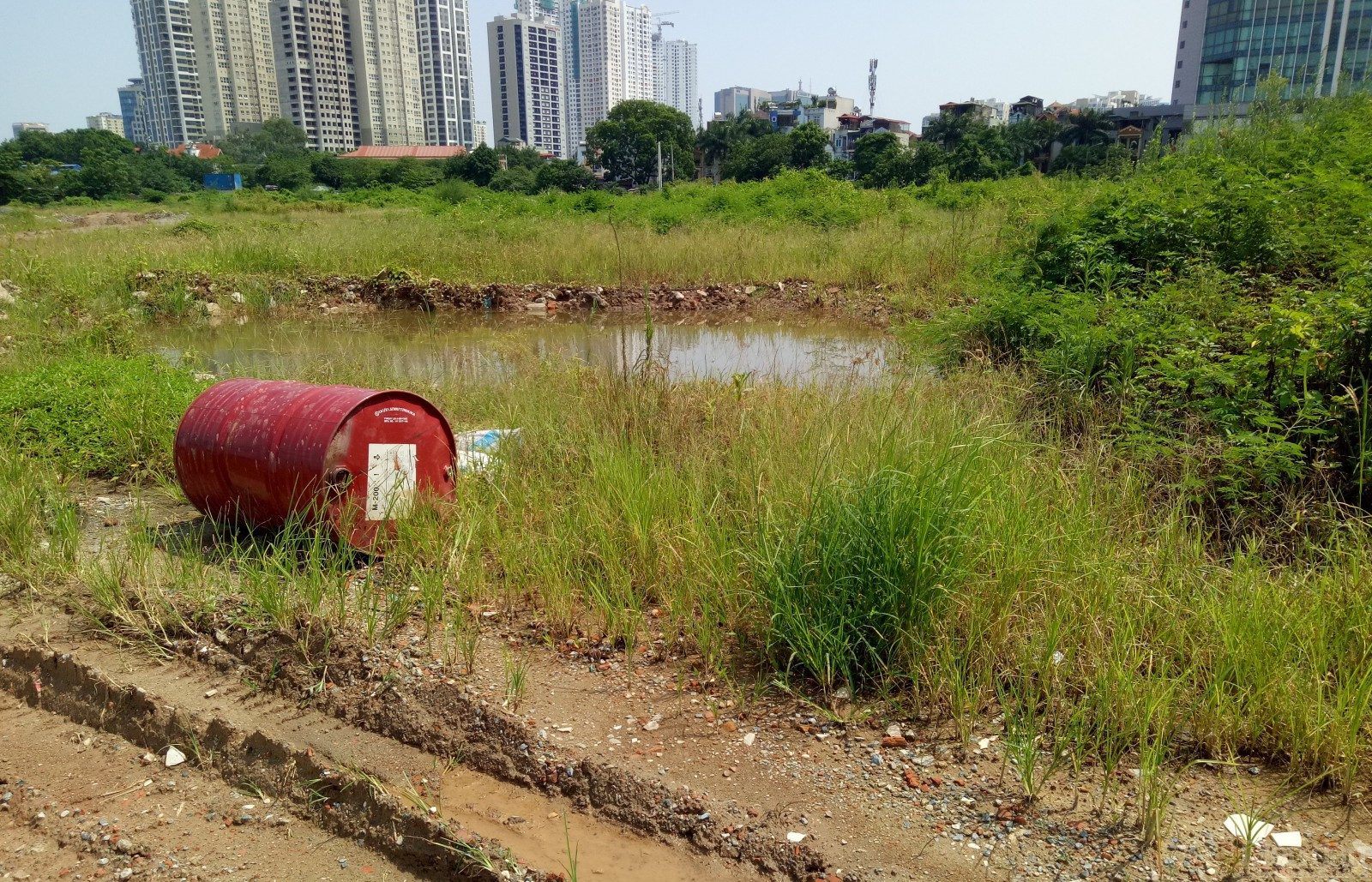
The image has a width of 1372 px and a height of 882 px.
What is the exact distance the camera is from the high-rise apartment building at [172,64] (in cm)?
10044

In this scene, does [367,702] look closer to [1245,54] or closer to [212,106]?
[1245,54]

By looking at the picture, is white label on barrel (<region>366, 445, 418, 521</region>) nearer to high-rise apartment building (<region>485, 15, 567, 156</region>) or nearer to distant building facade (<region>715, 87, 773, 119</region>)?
high-rise apartment building (<region>485, 15, 567, 156</region>)

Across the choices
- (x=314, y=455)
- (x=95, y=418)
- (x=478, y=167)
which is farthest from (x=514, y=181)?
(x=314, y=455)

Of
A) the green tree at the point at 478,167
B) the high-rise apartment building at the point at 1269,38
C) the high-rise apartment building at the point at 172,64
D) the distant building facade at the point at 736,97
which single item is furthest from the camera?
the distant building facade at the point at 736,97

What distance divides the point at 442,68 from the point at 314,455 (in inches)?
4593

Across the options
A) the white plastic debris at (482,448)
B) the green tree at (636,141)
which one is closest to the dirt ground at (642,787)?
the white plastic debris at (482,448)

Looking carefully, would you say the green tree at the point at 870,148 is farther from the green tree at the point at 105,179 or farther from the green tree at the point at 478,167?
the green tree at the point at 105,179

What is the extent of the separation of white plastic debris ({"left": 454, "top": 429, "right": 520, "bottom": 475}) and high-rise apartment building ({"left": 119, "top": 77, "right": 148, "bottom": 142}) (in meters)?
136

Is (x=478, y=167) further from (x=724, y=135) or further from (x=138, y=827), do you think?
(x=138, y=827)

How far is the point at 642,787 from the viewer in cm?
235

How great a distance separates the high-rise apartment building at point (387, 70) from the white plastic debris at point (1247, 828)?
107966mm

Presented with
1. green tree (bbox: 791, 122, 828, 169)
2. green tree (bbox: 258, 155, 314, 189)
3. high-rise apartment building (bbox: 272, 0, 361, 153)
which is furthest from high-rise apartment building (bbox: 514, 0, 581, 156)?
green tree (bbox: 791, 122, 828, 169)

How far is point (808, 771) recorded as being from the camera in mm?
2418

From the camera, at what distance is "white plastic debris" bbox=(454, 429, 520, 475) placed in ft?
13.8
